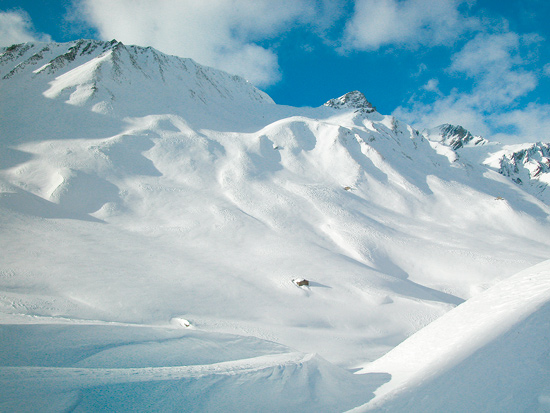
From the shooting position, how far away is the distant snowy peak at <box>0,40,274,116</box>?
4156 centimetres

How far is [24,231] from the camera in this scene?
16.7 meters

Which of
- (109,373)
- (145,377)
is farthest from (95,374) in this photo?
(145,377)

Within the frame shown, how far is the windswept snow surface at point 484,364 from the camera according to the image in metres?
3.80

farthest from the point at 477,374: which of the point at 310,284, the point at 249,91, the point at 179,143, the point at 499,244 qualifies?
the point at 249,91

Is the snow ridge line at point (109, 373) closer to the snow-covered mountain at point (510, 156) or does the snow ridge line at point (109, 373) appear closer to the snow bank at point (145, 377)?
the snow bank at point (145, 377)

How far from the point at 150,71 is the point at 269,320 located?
5794 cm

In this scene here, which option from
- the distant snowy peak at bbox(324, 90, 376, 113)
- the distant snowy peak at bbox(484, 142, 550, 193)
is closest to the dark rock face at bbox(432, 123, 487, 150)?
the distant snowy peak at bbox(484, 142, 550, 193)

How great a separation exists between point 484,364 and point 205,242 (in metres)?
18.9

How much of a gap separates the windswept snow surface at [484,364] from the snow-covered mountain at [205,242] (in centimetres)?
86

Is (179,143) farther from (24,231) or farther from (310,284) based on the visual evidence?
(310,284)

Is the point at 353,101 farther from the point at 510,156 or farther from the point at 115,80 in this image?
the point at 510,156

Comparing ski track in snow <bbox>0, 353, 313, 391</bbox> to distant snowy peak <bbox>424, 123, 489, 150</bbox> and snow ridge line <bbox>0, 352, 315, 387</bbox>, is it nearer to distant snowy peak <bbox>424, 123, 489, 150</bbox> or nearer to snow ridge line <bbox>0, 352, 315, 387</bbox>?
snow ridge line <bbox>0, 352, 315, 387</bbox>

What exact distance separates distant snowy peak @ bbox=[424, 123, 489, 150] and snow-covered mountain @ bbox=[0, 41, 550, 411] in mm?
79561

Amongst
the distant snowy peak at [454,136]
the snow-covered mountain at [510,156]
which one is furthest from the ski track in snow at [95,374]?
the distant snowy peak at [454,136]
